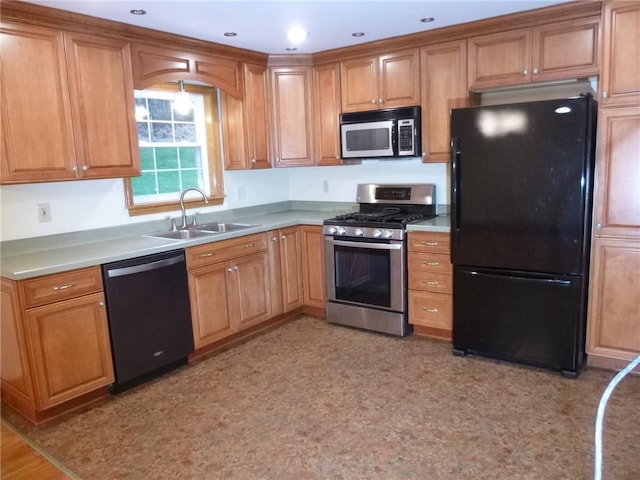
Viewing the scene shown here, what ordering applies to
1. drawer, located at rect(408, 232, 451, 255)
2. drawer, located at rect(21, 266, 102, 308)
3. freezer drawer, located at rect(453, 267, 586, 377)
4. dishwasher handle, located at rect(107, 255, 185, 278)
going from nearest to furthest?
drawer, located at rect(21, 266, 102, 308) < dishwasher handle, located at rect(107, 255, 185, 278) < freezer drawer, located at rect(453, 267, 586, 377) < drawer, located at rect(408, 232, 451, 255)

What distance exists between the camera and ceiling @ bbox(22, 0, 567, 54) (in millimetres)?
2879

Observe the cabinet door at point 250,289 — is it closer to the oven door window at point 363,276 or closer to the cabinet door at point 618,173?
the oven door window at point 363,276

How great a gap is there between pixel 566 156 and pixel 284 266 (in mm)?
2358

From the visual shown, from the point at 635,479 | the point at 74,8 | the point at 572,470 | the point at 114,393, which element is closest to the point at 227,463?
the point at 114,393

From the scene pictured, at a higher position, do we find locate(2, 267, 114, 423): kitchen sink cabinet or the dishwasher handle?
the dishwasher handle

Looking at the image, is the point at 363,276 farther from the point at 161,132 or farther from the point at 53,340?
the point at 53,340

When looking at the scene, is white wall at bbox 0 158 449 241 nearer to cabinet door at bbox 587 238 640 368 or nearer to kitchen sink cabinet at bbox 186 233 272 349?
kitchen sink cabinet at bbox 186 233 272 349

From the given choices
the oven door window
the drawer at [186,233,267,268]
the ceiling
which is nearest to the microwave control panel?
the ceiling

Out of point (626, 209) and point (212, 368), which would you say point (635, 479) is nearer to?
point (626, 209)

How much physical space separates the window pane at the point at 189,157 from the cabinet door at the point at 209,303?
3.43 ft

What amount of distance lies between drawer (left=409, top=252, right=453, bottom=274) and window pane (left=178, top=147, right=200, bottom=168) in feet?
6.59

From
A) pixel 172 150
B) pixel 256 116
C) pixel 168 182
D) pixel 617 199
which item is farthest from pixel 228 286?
pixel 617 199

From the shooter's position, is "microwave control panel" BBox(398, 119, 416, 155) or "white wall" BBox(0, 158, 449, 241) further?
"microwave control panel" BBox(398, 119, 416, 155)

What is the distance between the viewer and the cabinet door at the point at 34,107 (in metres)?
2.71
